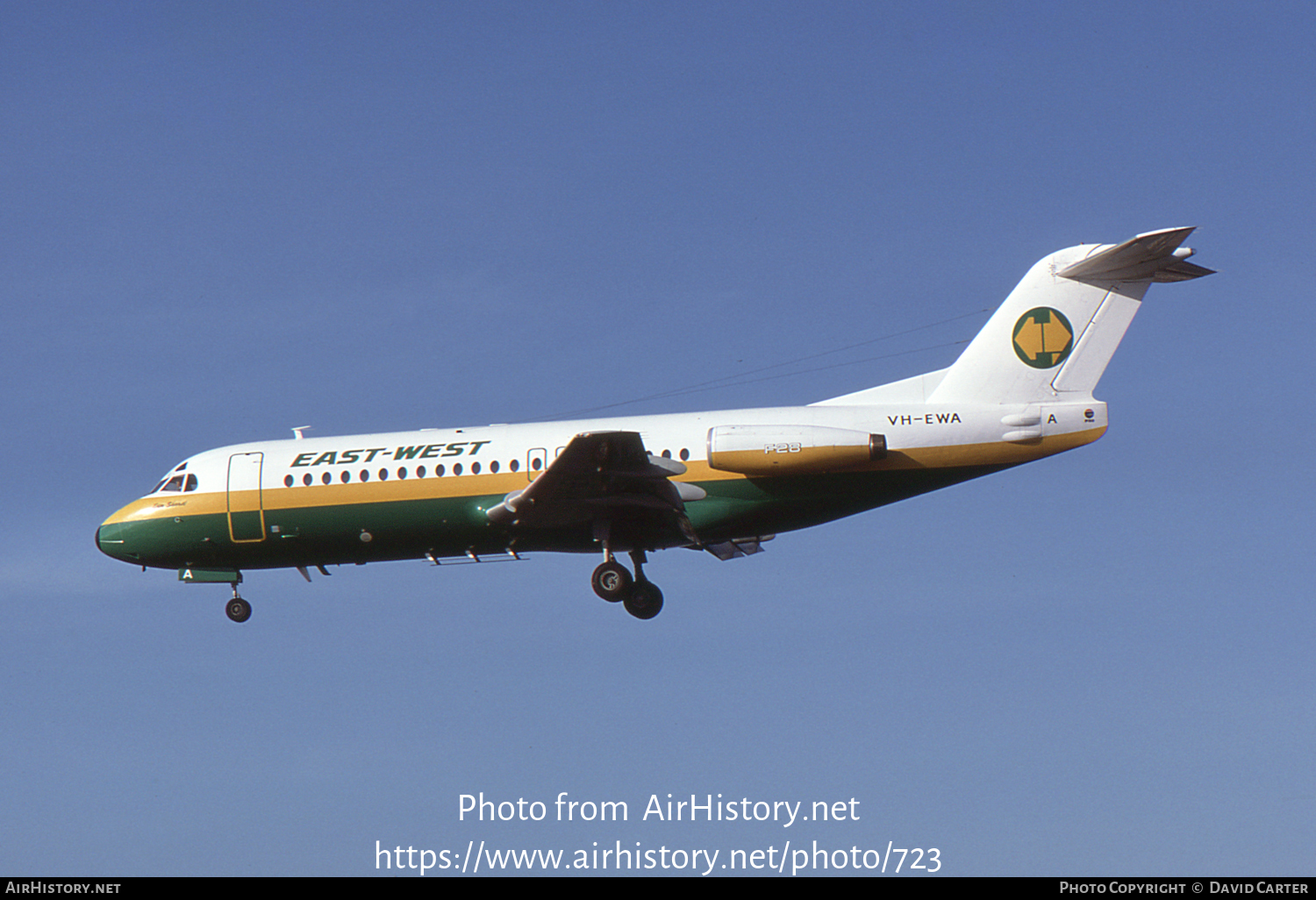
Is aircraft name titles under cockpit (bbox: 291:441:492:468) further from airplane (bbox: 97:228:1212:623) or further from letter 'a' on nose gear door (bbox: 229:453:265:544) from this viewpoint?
letter 'a' on nose gear door (bbox: 229:453:265:544)

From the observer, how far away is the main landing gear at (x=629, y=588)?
→ 93.1ft

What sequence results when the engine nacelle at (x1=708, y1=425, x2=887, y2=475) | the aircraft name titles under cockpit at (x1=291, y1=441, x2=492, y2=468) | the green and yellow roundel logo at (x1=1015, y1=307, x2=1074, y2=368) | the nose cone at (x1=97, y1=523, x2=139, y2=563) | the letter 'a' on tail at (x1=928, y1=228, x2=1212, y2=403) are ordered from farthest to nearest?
the nose cone at (x1=97, y1=523, x2=139, y2=563) → the aircraft name titles under cockpit at (x1=291, y1=441, x2=492, y2=468) → the green and yellow roundel logo at (x1=1015, y1=307, x2=1074, y2=368) → the letter 'a' on tail at (x1=928, y1=228, x2=1212, y2=403) → the engine nacelle at (x1=708, y1=425, x2=887, y2=475)

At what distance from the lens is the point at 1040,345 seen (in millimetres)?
27969

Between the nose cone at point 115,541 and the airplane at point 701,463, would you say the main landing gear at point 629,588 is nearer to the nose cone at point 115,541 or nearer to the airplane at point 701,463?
the airplane at point 701,463

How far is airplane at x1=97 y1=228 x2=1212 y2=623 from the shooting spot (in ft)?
88.9

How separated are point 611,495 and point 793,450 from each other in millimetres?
3541

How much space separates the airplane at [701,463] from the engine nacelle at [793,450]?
0.10 feet

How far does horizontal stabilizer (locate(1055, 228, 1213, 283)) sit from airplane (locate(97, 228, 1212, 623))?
0.12 ft

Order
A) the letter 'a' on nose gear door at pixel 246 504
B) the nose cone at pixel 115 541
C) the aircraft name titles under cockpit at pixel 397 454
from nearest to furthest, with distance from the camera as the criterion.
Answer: the aircraft name titles under cockpit at pixel 397 454 < the letter 'a' on nose gear door at pixel 246 504 < the nose cone at pixel 115 541

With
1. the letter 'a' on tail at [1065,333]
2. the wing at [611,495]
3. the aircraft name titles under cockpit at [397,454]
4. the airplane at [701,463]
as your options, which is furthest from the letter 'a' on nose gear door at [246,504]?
the letter 'a' on tail at [1065,333]

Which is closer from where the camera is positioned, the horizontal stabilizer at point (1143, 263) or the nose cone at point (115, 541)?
the horizontal stabilizer at point (1143, 263)

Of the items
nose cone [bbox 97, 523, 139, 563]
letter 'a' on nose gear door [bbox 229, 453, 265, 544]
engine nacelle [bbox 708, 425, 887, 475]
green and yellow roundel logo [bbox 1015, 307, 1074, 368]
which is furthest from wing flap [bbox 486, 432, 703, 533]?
nose cone [bbox 97, 523, 139, 563]

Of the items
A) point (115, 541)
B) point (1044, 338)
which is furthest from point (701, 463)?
point (115, 541)
